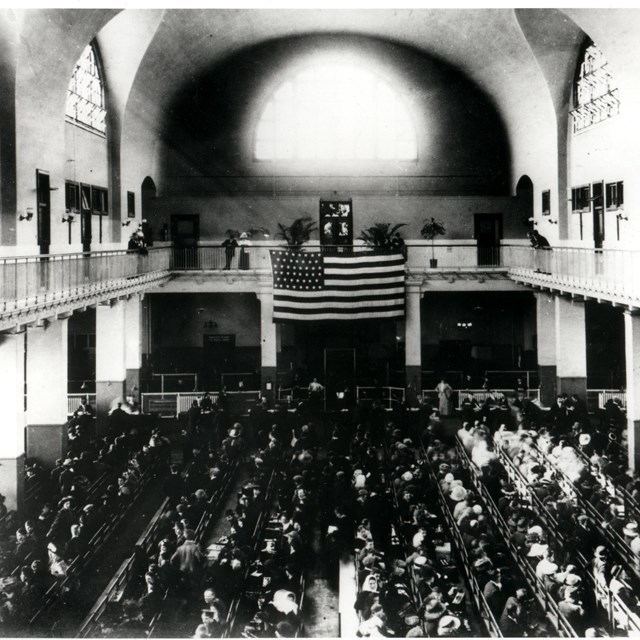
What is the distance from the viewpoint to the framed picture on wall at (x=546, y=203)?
83.3 feet

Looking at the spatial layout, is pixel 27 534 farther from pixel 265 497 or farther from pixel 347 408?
pixel 347 408

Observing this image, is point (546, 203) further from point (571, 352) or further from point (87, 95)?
point (87, 95)

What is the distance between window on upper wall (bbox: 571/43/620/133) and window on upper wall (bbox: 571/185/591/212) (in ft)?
6.00

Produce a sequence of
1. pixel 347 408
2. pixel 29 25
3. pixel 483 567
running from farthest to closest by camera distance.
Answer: pixel 347 408
pixel 29 25
pixel 483 567

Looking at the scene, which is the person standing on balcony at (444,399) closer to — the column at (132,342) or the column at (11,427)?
the column at (132,342)

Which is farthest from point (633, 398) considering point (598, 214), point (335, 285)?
point (335, 285)

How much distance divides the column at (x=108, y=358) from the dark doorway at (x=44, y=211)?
5388mm

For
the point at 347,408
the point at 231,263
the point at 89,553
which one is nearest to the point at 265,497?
the point at 89,553

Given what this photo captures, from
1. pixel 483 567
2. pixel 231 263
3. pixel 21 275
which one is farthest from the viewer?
pixel 231 263

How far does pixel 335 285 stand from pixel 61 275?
9570 mm

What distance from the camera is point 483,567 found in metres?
10.7

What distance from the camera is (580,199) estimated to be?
23.3 m

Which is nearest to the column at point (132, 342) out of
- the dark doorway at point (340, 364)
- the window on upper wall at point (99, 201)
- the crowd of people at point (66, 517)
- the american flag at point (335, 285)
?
the window on upper wall at point (99, 201)

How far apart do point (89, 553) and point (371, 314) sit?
12.7 m
